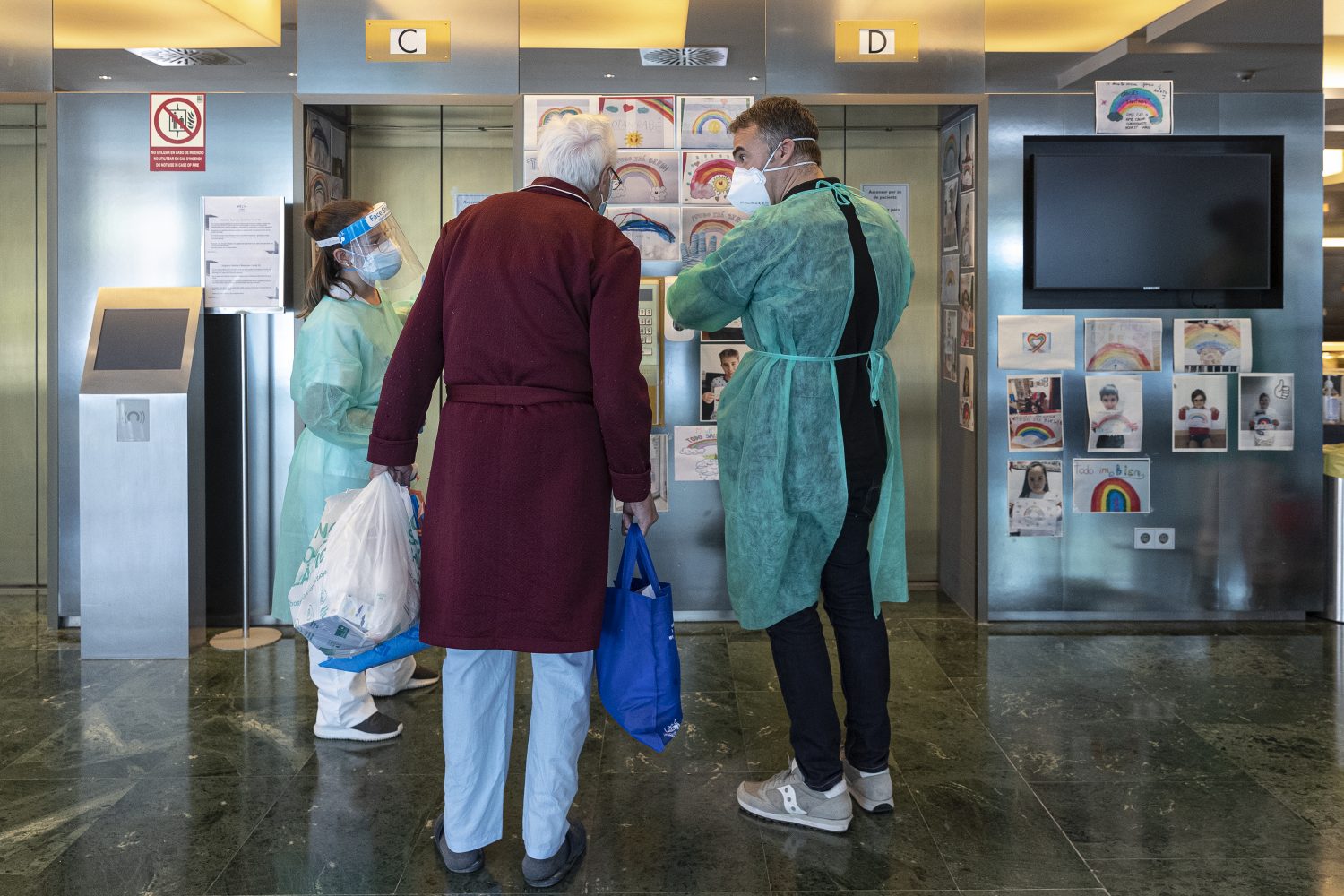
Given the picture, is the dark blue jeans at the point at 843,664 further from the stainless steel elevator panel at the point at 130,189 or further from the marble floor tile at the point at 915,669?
the stainless steel elevator panel at the point at 130,189

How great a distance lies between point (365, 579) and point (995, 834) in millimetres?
1509

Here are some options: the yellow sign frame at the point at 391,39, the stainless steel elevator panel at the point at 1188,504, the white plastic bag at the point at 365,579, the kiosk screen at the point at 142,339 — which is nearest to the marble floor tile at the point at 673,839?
the white plastic bag at the point at 365,579

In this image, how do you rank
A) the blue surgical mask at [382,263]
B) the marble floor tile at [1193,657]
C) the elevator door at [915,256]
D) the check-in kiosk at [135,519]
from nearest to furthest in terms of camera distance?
the blue surgical mask at [382,263], the marble floor tile at [1193,657], the check-in kiosk at [135,519], the elevator door at [915,256]

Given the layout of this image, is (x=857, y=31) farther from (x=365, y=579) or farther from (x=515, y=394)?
(x=365, y=579)

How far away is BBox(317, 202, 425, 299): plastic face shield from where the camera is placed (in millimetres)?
3342

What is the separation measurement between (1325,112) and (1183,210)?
81 centimetres

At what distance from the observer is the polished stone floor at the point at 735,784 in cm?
258

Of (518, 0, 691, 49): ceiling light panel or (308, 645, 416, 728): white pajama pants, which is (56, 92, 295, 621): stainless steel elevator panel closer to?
(518, 0, 691, 49): ceiling light panel

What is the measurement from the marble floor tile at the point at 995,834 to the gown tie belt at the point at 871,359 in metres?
0.98

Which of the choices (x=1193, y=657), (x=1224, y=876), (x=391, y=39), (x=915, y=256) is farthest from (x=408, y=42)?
(x=1224, y=876)

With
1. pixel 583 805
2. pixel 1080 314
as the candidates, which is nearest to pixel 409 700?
pixel 583 805

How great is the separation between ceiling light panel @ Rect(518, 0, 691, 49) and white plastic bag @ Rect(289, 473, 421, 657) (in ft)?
8.51

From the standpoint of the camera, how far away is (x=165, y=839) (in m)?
2.74

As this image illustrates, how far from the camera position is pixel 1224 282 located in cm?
471
